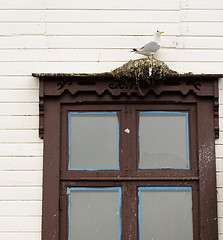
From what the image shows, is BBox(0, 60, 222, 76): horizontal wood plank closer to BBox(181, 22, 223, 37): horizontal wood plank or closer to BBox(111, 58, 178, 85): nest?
BBox(111, 58, 178, 85): nest

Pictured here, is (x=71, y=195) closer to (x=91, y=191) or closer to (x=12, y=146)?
(x=91, y=191)

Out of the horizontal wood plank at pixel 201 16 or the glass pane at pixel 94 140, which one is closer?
the glass pane at pixel 94 140

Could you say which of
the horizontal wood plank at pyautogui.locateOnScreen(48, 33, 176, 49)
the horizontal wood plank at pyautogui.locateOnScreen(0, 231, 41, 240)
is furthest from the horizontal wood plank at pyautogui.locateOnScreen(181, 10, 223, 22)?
the horizontal wood plank at pyautogui.locateOnScreen(0, 231, 41, 240)

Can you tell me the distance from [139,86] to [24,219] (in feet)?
5.94

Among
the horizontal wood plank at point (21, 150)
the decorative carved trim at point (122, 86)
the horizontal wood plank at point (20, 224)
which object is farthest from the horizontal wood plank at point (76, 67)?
the horizontal wood plank at point (20, 224)

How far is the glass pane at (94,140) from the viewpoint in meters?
4.61

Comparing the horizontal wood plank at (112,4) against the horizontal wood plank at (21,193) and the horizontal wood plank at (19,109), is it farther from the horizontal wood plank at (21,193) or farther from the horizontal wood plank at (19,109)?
the horizontal wood plank at (21,193)

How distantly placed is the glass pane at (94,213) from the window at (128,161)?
0.4 inches

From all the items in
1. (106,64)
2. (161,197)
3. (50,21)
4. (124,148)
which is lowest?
(161,197)

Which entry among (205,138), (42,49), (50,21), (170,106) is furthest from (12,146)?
(205,138)

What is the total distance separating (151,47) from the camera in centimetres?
453

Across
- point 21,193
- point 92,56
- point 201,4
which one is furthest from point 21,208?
point 201,4

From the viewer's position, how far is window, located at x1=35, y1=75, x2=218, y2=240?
14.8 feet

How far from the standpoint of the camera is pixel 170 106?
4.70 meters
